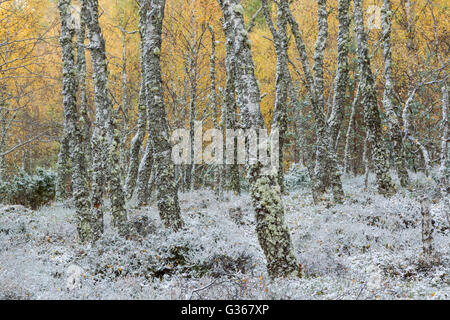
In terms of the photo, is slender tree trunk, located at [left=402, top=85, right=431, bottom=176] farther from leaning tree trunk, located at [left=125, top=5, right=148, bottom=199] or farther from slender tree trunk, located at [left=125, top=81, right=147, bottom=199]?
slender tree trunk, located at [left=125, top=81, right=147, bottom=199]

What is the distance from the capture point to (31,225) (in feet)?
32.4

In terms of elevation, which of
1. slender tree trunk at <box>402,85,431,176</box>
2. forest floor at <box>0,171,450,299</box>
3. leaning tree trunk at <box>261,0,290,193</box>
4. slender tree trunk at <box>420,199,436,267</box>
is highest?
leaning tree trunk at <box>261,0,290,193</box>

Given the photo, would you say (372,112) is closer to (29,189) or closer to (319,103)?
(319,103)

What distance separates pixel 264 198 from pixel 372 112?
22.2 feet

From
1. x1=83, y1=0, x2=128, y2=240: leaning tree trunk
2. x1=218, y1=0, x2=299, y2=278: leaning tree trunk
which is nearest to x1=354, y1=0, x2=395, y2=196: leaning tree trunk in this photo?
x1=218, y1=0, x2=299, y2=278: leaning tree trunk

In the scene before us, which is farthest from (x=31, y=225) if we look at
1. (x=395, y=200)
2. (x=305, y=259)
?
(x=395, y=200)

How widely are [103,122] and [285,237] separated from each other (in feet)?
16.4

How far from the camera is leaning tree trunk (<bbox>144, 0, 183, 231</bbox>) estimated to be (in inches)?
315

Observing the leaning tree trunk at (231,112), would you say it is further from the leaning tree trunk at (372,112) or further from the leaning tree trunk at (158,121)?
the leaning tree trunk at (158,121)

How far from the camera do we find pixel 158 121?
810 centimetres

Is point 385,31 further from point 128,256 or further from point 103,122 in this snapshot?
point 128,256

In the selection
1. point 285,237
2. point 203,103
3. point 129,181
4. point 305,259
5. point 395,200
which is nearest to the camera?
point 285,237

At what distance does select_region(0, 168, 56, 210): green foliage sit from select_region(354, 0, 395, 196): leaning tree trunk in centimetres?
1341

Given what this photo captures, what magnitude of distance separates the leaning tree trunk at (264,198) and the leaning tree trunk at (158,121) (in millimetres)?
3054
